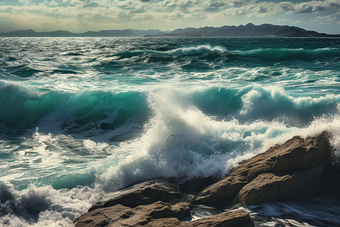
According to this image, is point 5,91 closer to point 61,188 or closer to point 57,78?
point 57,78

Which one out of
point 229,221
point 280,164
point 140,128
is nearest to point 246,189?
point 280,164

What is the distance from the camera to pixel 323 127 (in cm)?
485

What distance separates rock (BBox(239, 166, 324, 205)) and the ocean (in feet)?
0.50

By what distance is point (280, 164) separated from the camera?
4434mm

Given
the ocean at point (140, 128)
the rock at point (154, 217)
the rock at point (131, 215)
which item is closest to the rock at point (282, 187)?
the ocean at point (140, 128)

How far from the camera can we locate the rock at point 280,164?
4395mm

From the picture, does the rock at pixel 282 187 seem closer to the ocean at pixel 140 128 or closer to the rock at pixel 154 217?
the ocean at pixel 140 128

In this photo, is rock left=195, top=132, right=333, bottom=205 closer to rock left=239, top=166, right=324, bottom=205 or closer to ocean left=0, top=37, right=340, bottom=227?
rock left=239, top=166, right=324, bottom=205

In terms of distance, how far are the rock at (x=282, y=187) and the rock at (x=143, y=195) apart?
129cm

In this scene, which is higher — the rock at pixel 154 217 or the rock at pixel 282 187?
the rock at pixel 282 187

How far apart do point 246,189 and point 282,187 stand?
1.96 ft

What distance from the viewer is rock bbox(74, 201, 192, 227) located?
351 cm

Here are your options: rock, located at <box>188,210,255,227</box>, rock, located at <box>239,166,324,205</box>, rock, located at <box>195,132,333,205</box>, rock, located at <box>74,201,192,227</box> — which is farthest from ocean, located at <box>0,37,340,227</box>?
rock, located at <box>74,201,192,227</box>

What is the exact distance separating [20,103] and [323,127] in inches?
449
